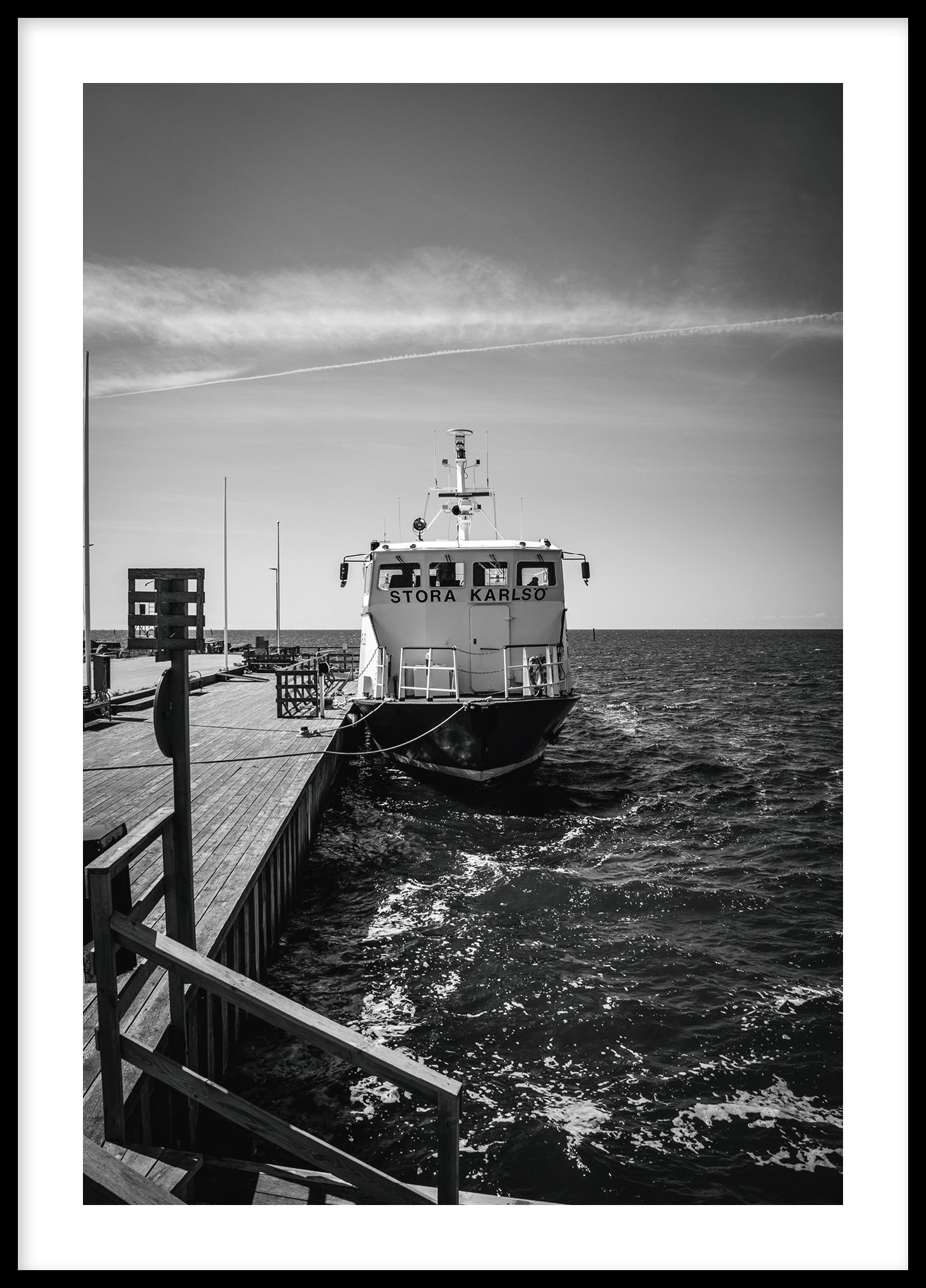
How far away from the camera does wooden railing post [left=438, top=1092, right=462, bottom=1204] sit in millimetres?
2920

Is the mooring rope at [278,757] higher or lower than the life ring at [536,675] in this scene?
lower

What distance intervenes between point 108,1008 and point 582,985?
553 centimetres

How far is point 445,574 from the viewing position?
15.5 m

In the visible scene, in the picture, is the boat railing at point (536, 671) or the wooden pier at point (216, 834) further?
the boat railing at point (536, 671)

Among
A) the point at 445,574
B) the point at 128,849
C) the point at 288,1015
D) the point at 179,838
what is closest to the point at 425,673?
the point at 445,574

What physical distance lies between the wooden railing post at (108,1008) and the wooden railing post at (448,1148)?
5.33 feet

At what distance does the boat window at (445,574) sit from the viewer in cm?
1554

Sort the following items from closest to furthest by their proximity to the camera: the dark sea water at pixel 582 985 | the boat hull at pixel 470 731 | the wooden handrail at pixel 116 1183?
the wooden handrail at pixel 116 1183
the dark sea water at pixel 582 985
the boat hull at pixel 470 731

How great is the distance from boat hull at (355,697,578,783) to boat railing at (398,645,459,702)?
65 cm

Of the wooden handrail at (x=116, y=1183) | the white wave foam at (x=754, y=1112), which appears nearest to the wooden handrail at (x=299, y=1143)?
the wooden handrail at (x=116, y=1183)

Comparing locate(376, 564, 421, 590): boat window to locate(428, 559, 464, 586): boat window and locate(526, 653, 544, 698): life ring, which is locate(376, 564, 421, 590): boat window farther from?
locate(526, 653, 544, 698): life ring

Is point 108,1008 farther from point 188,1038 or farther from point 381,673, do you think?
point 381,673

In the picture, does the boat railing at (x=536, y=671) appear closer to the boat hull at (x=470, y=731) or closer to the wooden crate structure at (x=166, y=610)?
the boat hull at (x=470, y=731)
